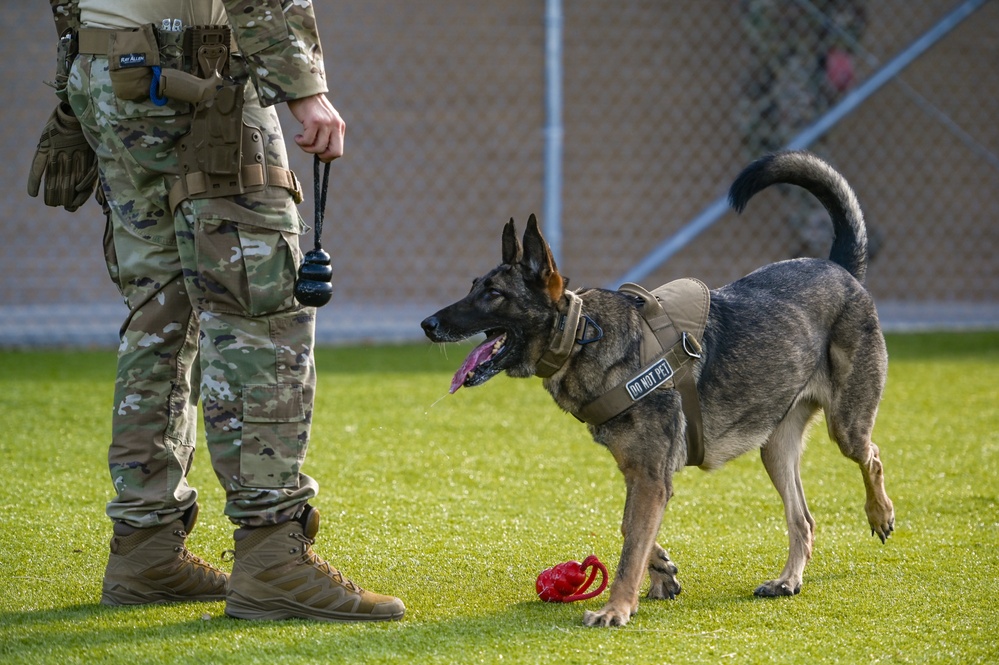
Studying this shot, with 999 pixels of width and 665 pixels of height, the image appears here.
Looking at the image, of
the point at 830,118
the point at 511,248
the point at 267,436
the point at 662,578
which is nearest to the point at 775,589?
the point at 662,578

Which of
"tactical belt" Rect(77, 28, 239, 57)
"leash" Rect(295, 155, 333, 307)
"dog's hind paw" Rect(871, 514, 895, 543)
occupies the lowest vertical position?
"dog's hind paw" Rect(871, 514, 895, 543)

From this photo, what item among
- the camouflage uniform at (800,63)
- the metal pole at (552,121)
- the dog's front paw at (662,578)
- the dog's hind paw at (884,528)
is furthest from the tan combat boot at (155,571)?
the camouflage uniform at (800,63)

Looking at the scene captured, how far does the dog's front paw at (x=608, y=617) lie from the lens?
8.71ft

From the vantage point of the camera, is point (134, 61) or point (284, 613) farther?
point (284, 613)

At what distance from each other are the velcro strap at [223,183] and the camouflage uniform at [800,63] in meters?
5.85

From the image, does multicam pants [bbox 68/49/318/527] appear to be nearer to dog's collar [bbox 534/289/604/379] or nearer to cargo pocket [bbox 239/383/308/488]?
cargo pocket [bbox 239/383/308/488]

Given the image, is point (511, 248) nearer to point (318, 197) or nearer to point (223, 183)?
point (318, 197)

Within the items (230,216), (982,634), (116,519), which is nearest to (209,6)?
(230,216)

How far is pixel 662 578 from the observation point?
292 cm

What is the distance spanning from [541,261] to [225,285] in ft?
2.56

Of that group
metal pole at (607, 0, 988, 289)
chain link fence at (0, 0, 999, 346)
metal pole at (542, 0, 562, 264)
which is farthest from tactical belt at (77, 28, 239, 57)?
chain link fence at (0, 0, 999, 346)

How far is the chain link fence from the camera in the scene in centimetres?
834

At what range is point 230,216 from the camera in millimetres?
2564

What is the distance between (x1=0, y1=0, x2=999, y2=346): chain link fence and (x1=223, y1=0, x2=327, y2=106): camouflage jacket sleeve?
5686 mm
